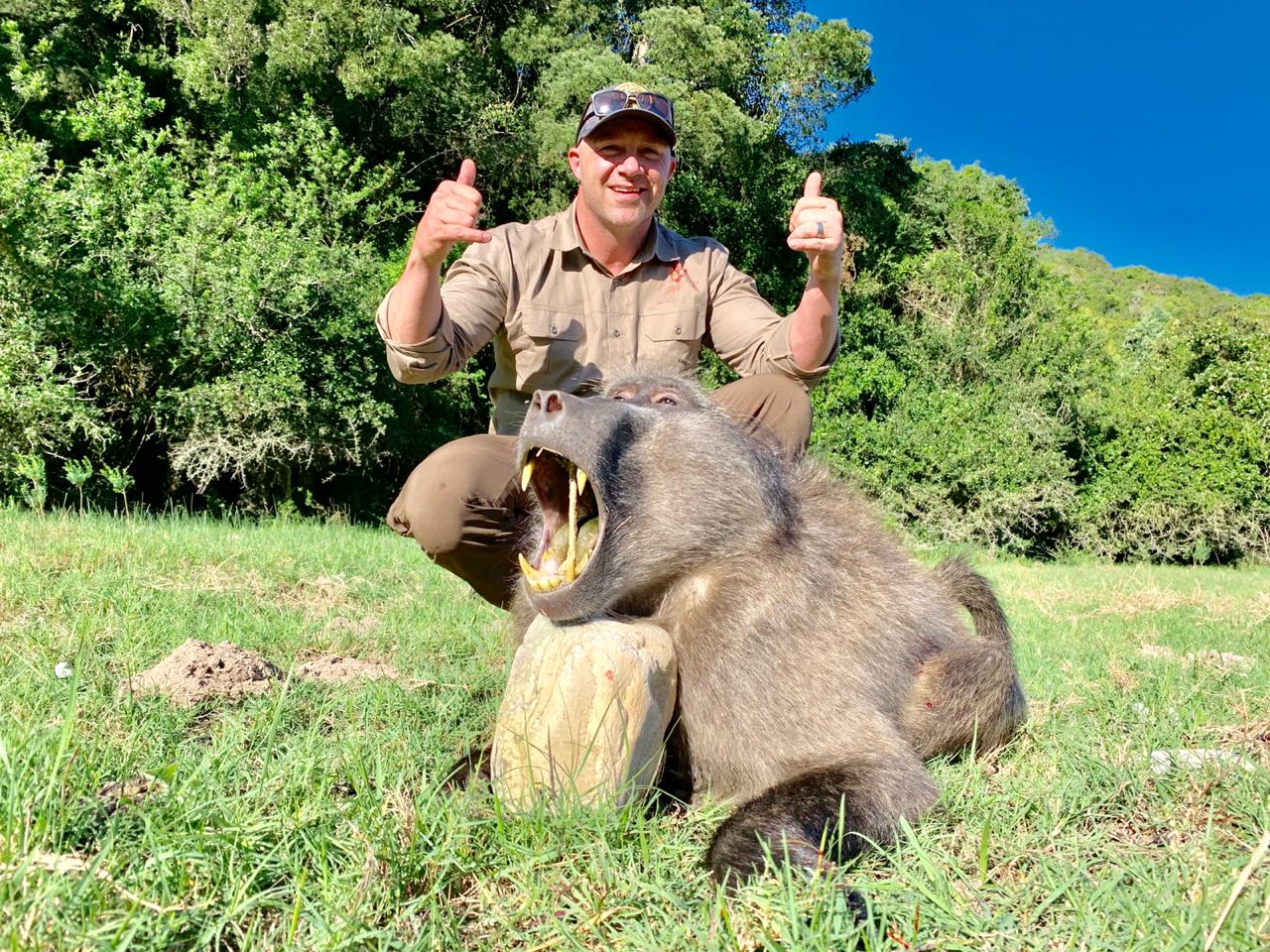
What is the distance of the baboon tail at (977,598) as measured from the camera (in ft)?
8.97

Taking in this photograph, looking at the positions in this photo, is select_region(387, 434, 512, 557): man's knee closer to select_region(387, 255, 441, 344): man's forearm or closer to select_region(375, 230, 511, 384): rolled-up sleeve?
select_region(375, 230, 511, 384): rolled-up sleeve

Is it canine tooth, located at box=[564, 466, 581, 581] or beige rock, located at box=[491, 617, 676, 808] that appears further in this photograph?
canine tooth, located at box=[564, 466, 581, 581]

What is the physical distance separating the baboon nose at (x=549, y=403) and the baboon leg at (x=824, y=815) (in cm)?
92

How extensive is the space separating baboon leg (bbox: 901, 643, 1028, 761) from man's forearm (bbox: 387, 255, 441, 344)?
66.6 inches

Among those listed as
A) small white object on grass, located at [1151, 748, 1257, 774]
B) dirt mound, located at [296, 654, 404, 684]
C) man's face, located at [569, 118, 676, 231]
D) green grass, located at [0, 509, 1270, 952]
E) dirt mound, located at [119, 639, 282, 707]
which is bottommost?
dirt mound, located at [296, 654, 404, 684]

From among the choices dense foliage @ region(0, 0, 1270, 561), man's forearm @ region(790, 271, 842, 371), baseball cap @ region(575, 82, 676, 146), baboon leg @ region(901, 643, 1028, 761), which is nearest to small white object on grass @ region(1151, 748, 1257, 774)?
baboon leg @ region(901, 643, 1028, 761)

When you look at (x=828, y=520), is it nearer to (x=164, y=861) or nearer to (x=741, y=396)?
(x=741, y=396)

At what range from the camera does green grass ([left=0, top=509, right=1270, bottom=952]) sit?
1.34 meters

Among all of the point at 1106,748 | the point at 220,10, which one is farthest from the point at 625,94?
the point at 220,10

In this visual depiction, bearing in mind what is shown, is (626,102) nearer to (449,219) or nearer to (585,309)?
(585,309)

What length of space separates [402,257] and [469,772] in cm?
1440

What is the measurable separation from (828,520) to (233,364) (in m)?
11.6

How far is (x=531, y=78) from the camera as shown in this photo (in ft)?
58.7

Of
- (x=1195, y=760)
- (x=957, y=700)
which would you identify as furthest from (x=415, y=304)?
(x=1195, y=760)
